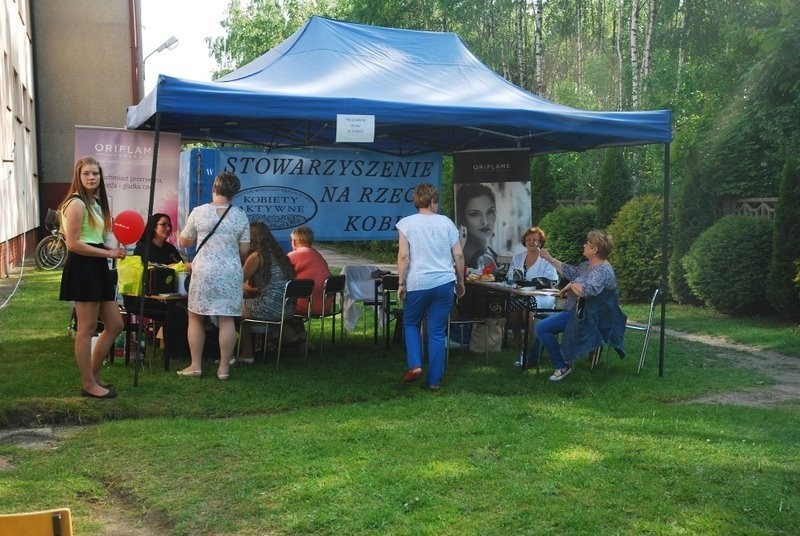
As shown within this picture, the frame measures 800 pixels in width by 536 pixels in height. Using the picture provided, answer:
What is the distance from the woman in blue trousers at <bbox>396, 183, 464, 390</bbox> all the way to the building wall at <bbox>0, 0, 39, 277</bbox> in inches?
416

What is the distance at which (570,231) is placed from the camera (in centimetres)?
1683

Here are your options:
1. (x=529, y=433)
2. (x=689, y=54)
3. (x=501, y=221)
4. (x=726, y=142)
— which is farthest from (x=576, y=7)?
(x=529, y=433)

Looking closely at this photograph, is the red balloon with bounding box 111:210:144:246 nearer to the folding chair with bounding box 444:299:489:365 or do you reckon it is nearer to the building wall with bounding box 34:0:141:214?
the folding chair with bounding box 444:299:489:365

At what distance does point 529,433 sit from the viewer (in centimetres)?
600

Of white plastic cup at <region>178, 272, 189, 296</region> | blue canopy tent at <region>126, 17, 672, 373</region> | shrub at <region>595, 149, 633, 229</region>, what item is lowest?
white plastic cup at <region>178, 272, 189, 296</region>

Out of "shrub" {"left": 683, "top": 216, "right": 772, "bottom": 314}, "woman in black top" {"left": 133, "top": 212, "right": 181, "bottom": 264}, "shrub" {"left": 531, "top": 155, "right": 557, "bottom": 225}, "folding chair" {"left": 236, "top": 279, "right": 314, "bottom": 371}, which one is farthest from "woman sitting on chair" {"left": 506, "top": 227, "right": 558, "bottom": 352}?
"shrub" {"left": 531, "top": 155, "right": 557, "bottom": 225}

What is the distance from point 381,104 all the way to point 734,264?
7.05 m

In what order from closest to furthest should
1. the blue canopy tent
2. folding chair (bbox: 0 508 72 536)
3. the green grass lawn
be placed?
1. folding chair (bbox: 0 508 72 536)
2. the green grass lawn
3. the blue canopy tent

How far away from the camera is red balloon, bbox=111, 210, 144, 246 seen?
8695mm

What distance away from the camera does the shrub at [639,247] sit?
47.7 feet

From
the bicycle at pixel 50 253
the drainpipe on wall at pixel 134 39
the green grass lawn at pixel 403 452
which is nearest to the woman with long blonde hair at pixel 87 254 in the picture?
the green grass lawn at pixel 403 452

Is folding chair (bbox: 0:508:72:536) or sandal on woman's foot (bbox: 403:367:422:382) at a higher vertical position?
folding chair (bbox: 0:508:72:536)

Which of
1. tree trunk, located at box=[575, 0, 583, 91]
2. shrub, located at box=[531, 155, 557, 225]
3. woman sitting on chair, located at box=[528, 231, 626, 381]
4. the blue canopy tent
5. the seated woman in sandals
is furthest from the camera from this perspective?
tree trunk, located at box=[575, 0, 583, 91]

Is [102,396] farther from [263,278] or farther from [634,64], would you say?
[634,64]
